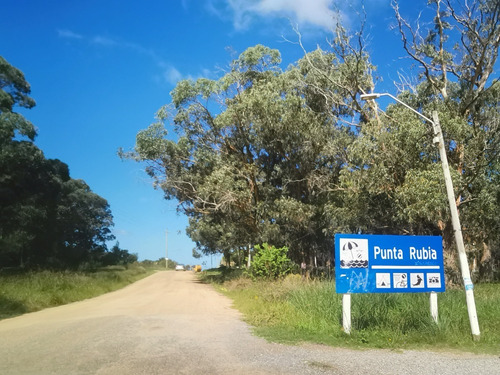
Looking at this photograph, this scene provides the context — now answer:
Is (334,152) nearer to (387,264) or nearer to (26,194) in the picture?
(387,264)

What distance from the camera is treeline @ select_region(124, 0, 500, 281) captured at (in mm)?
20016

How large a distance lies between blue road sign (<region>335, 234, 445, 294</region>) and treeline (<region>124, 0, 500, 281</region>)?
6.88 m

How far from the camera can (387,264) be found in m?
10.8

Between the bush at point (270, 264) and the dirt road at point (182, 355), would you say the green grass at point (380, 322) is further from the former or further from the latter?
the bush at point (270, 264)

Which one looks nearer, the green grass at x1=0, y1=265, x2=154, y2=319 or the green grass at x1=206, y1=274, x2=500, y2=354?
the green grass at x1=206, y1=274, x2=500, y2=354

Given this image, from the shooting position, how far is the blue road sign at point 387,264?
1039cm

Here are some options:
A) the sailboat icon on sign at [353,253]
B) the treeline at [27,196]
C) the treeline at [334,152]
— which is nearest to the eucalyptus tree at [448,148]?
the treeline at [334,152]

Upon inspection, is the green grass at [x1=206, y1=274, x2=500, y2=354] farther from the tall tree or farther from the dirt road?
the tall tree

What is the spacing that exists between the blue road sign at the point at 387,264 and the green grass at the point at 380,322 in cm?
82

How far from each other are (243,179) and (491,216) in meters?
14.3

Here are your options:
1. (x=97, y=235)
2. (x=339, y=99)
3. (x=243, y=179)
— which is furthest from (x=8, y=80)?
(x=97, y=235)

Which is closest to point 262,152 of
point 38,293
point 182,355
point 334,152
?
point 334,152

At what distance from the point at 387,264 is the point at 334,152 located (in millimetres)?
14885

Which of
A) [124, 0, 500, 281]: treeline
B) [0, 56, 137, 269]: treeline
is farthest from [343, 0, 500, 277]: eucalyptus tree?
[0, 56, 137, 269]: treeline
